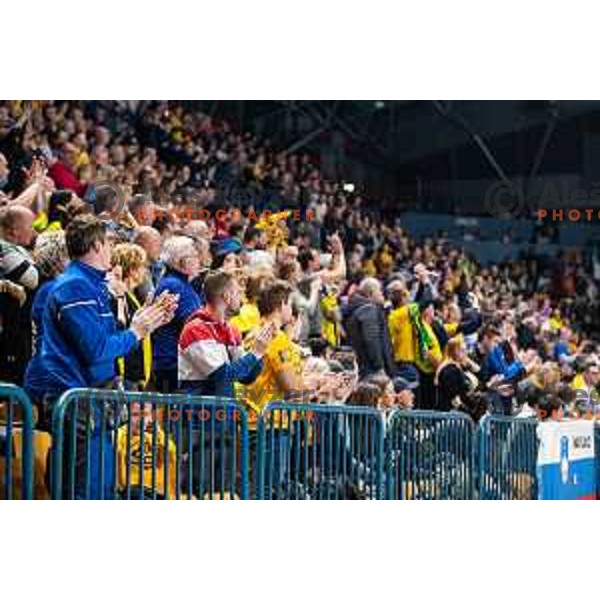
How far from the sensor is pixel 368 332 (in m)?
8.66

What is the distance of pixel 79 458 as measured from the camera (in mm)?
6387

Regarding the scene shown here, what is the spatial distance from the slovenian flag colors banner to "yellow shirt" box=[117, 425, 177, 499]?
9.07 feet

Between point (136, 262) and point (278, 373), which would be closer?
point (136, 262)

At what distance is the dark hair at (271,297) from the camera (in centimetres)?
798

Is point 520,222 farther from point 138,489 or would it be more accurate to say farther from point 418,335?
point 138,489

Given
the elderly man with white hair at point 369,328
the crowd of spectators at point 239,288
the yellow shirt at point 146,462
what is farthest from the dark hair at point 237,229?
the yellow shirt at point 146,462

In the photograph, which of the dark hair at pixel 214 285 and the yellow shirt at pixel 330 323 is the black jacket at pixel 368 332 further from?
the dark hair at pixel 214 285

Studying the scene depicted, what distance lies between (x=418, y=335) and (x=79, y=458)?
3.16 metres

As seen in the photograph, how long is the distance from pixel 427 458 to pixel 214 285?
1671 mm

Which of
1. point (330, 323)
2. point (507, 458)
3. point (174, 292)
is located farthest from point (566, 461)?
point (174, 292)

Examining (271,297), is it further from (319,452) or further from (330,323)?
(319,452)

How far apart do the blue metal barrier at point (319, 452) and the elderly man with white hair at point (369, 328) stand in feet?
1.80
